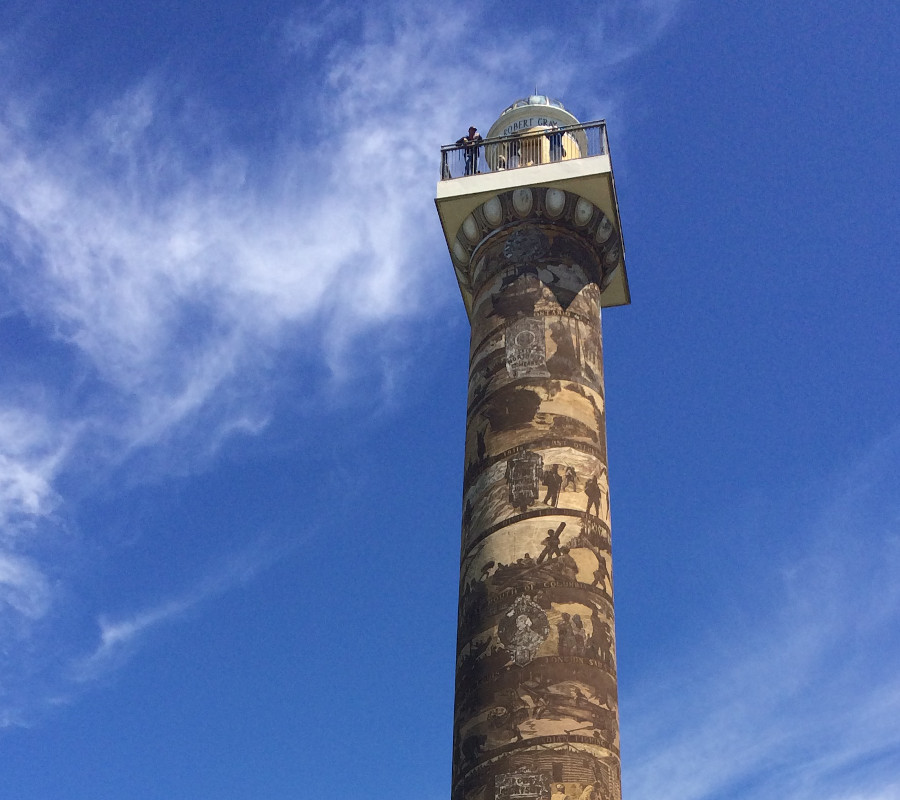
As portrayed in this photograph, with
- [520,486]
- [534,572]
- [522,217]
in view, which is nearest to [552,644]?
[534,572]

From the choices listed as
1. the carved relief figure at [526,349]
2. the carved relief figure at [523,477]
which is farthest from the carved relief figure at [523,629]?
the carved relief figure at [526,349]

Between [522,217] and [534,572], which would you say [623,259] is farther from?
[534,572]

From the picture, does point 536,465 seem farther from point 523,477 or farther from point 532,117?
point 532,117

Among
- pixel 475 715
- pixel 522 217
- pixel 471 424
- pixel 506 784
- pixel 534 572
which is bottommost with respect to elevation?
pixel 506 784

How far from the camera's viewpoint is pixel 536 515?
9.45 metres

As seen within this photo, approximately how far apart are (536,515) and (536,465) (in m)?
0.53

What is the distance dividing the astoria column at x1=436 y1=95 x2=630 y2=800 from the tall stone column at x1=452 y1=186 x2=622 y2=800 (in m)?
0.01

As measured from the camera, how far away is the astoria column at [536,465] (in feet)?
27.4

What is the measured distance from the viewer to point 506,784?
8109 millimetres

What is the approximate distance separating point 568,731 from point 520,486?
2293 mm

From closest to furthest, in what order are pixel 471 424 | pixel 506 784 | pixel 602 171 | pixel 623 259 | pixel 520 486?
pixel 506 784 < pixel 520 486 < pixel 471 424 < pixel 602 171 < pixel 623 259

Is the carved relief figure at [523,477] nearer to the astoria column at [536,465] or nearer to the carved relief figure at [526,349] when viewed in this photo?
the astoria column at [536,465]

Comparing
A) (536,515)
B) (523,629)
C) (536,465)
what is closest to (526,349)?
(536,465)

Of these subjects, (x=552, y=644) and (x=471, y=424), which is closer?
(x=552, y=644)
